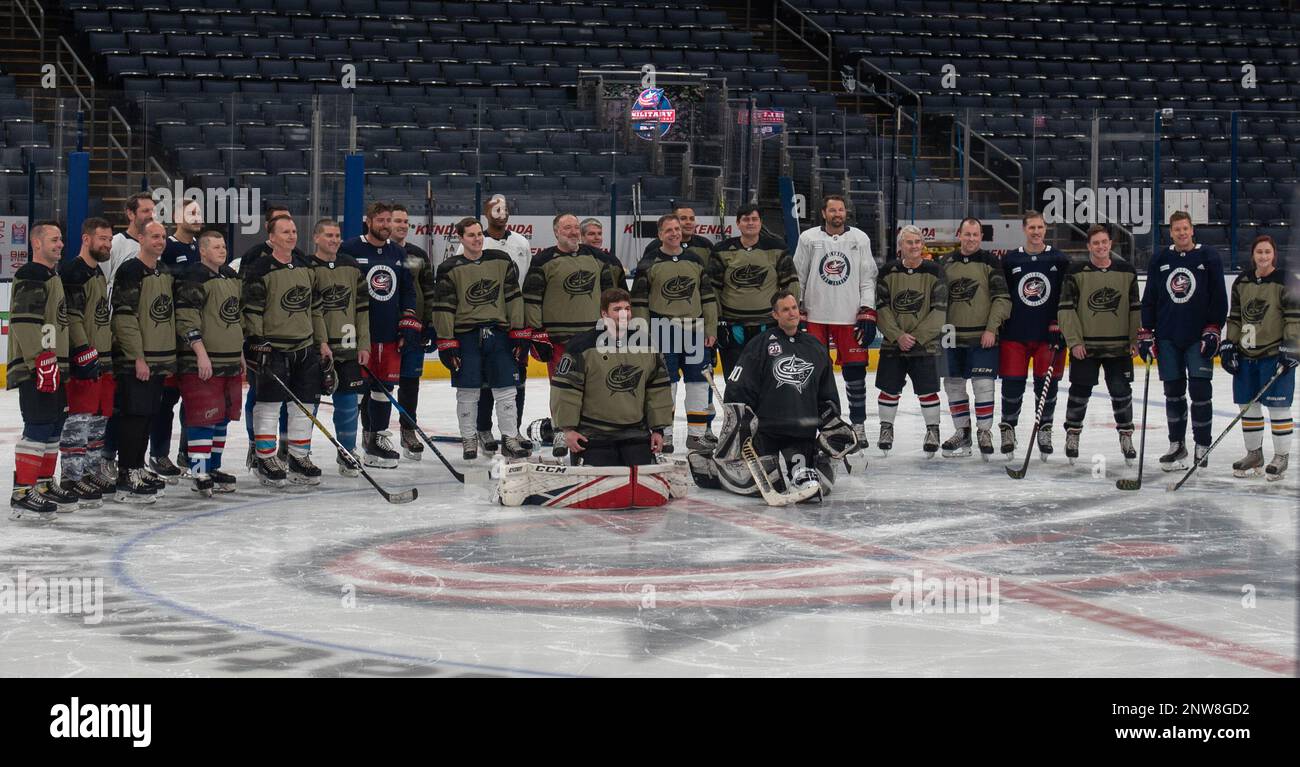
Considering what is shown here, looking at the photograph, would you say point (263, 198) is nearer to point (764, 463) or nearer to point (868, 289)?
point (868, 289)

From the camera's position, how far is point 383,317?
771cm

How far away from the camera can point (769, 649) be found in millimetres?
4137

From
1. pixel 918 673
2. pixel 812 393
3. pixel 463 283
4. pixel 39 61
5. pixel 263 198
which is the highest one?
pixel 39 61

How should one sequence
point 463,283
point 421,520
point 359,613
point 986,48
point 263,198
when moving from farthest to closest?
point 986,48, point 263,198, point 463,283, point 421,520, point 359,613

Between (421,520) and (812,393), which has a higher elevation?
(812,393)

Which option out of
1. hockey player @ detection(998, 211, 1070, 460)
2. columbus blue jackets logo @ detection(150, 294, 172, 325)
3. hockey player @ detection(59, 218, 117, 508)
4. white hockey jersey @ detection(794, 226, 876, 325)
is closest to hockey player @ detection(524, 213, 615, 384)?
white hockey jersey @ detection(794, 226, 876, 325)

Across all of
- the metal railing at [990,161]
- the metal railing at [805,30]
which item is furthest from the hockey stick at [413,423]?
the metal railing at [805,30]

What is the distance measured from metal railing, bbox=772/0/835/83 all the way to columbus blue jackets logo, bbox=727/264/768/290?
32.2 feet

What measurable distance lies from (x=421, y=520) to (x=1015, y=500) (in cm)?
249

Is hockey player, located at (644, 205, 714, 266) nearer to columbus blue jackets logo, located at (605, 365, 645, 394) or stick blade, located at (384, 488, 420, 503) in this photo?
columbus blue jackets logo, located at (605, 365, 645, 394)

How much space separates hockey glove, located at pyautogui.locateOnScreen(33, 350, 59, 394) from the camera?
5.84m
